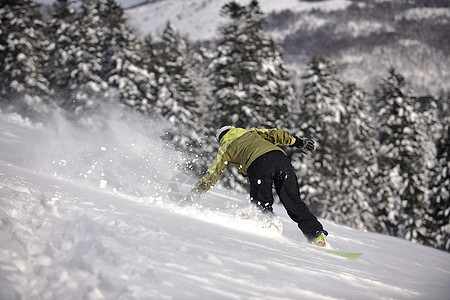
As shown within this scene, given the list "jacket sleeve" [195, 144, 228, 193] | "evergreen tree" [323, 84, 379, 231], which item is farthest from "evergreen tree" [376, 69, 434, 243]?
"jacket sleeve" [195, 144, 228, 193]

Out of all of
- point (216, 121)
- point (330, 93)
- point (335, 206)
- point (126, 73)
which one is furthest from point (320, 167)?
point (126, 73)

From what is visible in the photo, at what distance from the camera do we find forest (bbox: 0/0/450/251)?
18172 mm

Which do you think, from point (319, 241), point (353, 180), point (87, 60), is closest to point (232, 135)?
point (319, 241)

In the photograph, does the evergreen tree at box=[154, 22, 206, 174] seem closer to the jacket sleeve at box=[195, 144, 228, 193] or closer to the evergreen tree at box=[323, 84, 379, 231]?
the evergreen tree at box=[323, 84, 379, 231]

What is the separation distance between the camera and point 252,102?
57.4ft

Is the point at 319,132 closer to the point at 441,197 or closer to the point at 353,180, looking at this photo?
the point at 353,180

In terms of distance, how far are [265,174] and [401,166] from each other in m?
19.5

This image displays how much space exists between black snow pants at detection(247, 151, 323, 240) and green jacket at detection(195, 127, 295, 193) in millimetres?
121

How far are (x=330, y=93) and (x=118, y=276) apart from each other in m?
20.3

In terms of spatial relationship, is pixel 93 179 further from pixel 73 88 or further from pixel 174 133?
pixel 73 88

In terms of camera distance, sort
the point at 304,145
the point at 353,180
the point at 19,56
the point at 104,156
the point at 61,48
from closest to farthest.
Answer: the point at 304,145 → the point at 104,156 → the point at 353,180 → the point at 19,56 → the point at 61,48

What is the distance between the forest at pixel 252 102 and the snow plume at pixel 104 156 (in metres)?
8.95

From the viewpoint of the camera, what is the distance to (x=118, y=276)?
2.04 m

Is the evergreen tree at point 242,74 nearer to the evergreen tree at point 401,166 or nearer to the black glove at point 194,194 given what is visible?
the evergreen tree at point 401,166
